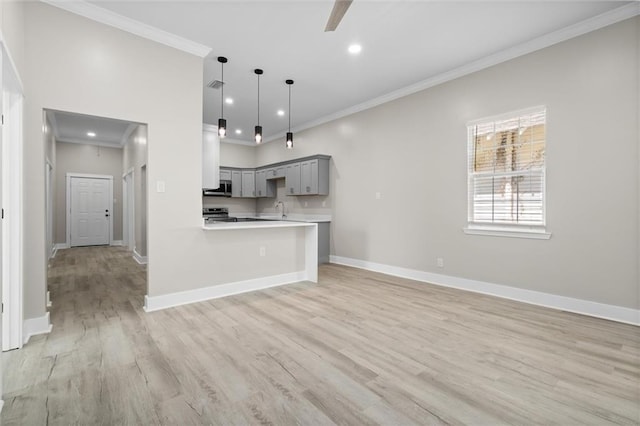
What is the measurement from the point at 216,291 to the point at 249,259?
58 centimetres

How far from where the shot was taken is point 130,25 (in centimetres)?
322

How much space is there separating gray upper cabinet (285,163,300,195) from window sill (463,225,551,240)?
3686 mm

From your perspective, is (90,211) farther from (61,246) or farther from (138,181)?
(138,181)

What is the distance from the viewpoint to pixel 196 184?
3.71 meters

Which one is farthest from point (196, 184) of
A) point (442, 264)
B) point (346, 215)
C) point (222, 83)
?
point (442, 264)

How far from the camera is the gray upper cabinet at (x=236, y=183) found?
8359 mm

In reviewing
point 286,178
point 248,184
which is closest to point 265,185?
point 248,184

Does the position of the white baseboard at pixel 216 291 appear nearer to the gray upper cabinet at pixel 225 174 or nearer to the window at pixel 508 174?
the window at pixel 508 174

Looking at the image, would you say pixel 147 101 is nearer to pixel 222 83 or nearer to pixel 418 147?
pixel 222 83

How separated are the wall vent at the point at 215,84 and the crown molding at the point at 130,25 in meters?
0.89

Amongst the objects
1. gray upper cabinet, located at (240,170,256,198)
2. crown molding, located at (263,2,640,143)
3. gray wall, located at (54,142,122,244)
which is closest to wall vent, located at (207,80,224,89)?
crown molding, located at (263,2,640,143)

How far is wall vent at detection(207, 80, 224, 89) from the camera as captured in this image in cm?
462

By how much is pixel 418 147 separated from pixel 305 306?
9.76ft

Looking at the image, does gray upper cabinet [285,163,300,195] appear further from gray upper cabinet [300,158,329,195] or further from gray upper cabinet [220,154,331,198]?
gray upper cabinet [300,158,329,195]
